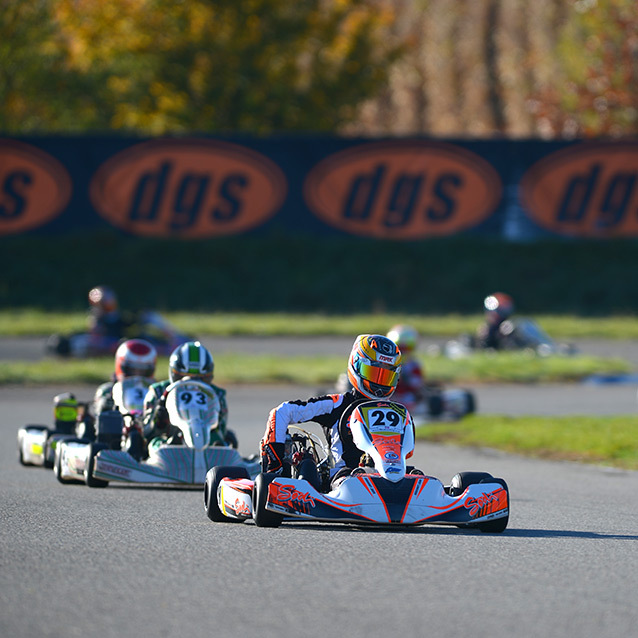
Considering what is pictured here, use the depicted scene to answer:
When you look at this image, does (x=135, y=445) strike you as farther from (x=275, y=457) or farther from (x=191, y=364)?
(x=275, y=457)

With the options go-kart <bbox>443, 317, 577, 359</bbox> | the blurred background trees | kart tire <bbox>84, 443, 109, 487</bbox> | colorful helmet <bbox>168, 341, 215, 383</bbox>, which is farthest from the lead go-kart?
the blurred background trees

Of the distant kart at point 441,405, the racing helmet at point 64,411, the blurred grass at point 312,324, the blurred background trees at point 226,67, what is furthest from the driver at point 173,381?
the blurred background trees at point 226,67

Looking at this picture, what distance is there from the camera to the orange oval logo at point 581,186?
27.6 m

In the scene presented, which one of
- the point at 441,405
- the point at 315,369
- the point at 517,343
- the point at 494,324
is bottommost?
the point at 441,405

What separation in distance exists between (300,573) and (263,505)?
135 cm

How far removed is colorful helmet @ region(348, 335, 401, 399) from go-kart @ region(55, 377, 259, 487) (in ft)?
5.51

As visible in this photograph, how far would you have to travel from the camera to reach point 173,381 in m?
10.3

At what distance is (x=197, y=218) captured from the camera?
28.3 metres

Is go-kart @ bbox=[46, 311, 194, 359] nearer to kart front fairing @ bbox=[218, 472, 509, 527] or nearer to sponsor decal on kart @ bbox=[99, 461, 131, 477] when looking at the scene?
sponsor decal on kart @ bbox=[99, 461, 131, 477]

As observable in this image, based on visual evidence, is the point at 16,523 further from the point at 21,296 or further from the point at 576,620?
the point at 21,296

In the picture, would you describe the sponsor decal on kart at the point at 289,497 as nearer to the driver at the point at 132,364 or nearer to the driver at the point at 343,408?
the driver at the point at 343,408

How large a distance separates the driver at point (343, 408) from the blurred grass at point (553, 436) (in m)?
4.32

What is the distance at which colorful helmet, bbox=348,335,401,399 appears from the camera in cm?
800

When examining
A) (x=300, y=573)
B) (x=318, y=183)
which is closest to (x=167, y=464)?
(x=300, y=573)
